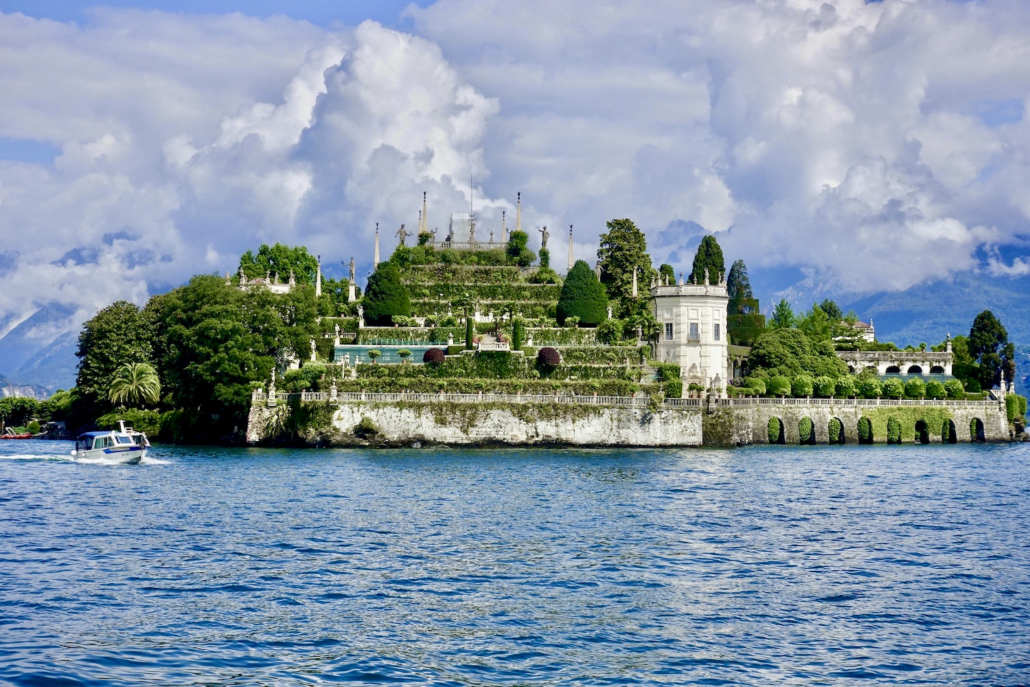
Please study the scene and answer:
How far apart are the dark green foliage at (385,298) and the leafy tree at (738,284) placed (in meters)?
53.9

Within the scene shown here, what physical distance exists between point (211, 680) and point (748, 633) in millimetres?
13484

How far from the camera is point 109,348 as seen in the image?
102 meters

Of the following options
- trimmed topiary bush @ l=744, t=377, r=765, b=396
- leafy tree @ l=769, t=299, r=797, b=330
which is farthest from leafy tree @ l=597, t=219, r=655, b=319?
leafy tree @ l=769, t=299, r=797, b=330

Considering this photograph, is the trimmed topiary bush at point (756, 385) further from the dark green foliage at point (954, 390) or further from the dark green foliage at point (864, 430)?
the dark green foliage at point (954, 390)

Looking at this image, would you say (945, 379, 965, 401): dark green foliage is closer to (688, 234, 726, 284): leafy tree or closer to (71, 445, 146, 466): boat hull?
(688, 234, 726, 284): leafy tree

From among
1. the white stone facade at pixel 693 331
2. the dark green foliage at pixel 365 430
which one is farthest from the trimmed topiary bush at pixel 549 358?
the dark green foliage at pixel 365 430

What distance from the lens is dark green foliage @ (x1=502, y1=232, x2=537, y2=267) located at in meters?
123

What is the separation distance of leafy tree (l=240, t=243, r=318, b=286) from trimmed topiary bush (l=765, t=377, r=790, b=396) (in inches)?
2238

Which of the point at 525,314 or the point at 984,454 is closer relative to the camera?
the point at 984,454

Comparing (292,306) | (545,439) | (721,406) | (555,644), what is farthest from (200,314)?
(555,644)

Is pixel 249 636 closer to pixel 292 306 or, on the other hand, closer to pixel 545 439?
pixel 545 439

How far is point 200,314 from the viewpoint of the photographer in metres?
92.1

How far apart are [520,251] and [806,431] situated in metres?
38.3

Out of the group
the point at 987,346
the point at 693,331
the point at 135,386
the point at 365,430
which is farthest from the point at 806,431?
the point at 135,386
